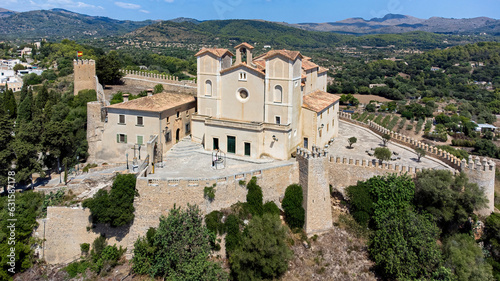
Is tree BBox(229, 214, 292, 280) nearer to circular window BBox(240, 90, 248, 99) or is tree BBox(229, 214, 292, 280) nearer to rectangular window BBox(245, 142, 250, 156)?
rectangular window BBox(245, 142, 250, 156)

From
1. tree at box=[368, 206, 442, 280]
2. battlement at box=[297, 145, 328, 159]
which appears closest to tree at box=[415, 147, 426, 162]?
tree at box=[368, 206, 442, 280]

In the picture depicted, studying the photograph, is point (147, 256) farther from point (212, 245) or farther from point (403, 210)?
point (403, 210)

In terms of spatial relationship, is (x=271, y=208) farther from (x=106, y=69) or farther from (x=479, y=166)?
(x=106, y=69)

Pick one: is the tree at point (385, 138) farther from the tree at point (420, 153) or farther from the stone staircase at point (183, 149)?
the stone staircase at point (183, 149)

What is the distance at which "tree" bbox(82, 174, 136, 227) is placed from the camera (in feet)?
75.6

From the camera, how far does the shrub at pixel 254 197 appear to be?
24516mm

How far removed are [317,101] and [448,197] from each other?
12.8 metres

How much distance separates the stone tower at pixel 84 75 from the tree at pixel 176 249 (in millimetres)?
24842

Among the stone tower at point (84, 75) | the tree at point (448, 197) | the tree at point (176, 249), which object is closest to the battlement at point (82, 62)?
the stone tower at point (84, 75)

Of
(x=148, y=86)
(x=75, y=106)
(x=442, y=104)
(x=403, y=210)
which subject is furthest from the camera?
(x=442, y=104)

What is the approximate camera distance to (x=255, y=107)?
2880 cm

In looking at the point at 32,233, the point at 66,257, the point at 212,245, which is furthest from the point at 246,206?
Result: the point at 32,233

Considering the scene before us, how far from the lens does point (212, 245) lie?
77.9 ft

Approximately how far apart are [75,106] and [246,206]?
79.0ft
